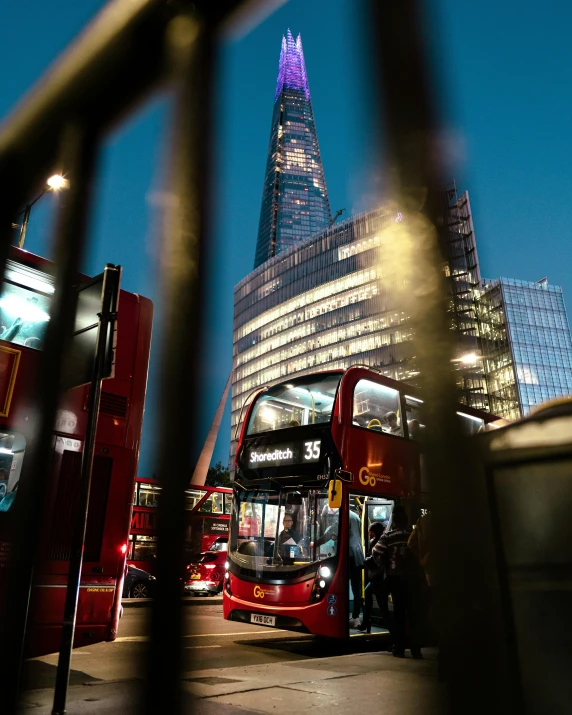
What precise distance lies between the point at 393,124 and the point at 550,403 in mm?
558

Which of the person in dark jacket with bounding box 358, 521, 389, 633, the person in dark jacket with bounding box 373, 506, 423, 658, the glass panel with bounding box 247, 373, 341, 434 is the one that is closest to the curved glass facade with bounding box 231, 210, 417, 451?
the glass panel with bounding box 247, 373, 341, 434

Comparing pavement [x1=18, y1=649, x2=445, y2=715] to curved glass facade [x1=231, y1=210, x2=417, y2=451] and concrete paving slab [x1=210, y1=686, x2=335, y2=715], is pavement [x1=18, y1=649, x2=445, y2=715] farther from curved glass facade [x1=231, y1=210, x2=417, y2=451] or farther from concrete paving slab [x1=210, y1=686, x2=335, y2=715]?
curved glass facade [x1=231, y1=210, x2=417, y2=451]

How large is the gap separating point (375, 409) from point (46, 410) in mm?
6833

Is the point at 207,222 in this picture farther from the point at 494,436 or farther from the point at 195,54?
the point at 494,436

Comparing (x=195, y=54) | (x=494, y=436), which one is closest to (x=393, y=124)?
(x=494, y=436)

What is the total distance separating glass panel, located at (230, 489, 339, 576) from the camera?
7.39 meters

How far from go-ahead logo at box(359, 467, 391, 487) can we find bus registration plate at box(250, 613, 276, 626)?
2.21 m

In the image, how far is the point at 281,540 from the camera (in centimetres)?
775

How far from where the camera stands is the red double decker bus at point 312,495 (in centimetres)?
719

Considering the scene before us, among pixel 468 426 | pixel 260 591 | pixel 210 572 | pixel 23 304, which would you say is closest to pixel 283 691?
pixel 260 591

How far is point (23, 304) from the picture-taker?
4227mm

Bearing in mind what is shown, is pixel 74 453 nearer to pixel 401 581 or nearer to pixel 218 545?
pixel 401 581

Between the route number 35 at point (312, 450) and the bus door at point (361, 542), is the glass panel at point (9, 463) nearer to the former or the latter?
the route number 35 at point (312, 450)

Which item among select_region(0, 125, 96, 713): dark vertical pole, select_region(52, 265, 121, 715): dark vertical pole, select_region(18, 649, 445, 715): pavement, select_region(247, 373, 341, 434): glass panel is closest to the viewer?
select_region(0, 125, 96, 713): dark vertical pole
